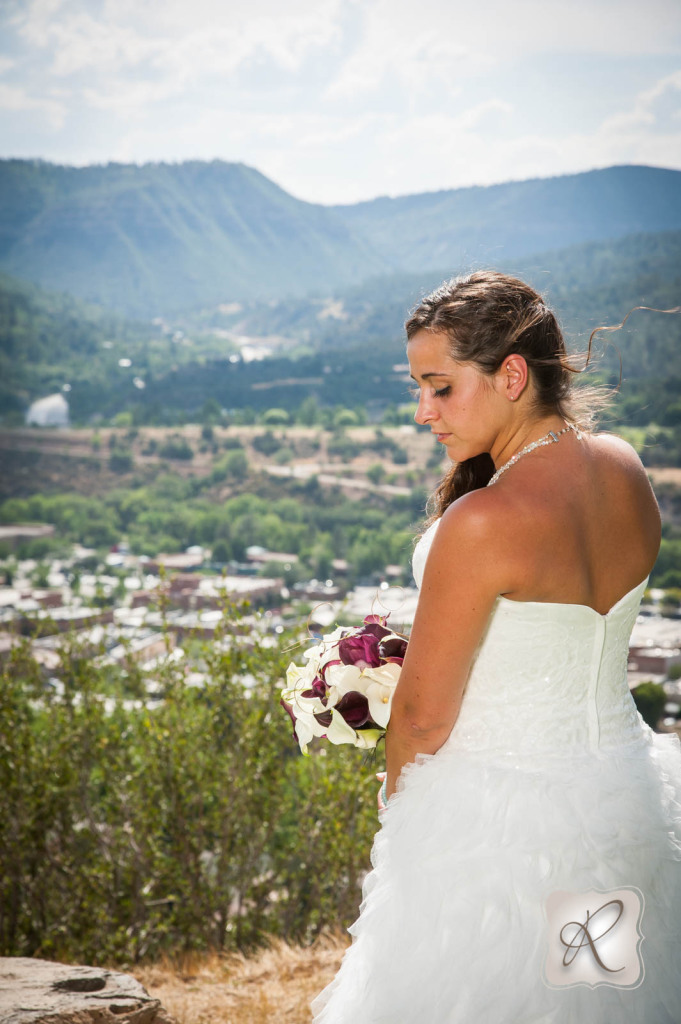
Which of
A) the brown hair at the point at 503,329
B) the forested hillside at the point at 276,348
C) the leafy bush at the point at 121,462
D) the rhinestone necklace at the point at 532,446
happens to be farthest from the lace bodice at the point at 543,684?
the leafy bush at the point at 121,462

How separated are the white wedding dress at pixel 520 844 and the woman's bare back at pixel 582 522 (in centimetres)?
3

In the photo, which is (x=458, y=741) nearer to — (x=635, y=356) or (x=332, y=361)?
(x=635, y=356)

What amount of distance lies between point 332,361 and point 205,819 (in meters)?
38.6

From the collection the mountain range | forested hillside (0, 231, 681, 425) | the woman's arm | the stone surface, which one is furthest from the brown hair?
the mountain range

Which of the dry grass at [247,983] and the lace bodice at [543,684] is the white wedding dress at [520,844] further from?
the dry grass at [247,983]

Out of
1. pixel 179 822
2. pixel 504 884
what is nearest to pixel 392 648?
pixel 504 884

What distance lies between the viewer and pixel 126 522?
31.1 metres

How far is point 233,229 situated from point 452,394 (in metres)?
85.5

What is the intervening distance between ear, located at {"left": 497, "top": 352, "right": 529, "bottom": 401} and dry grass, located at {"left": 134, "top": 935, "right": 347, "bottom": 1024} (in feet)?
5.88

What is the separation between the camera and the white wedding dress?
1034mm

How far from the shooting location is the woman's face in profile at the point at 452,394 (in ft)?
3.73

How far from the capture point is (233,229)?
3206 inches

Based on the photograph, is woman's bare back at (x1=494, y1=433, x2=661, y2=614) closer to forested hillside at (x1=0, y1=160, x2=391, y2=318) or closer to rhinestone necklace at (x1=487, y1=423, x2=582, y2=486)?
rhinestone necklace at (x1=487, y1=423, x2=582, y2=486)

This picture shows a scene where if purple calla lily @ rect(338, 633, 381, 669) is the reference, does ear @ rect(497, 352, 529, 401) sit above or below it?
above
